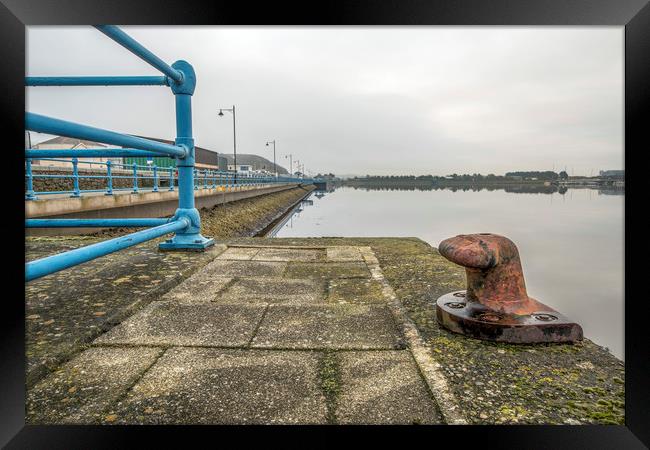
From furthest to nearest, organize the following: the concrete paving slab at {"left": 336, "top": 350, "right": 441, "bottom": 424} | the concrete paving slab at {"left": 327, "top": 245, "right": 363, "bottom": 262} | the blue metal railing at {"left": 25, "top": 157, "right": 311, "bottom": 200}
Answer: the blue metal railing at {"left": 25, "top": 157, "right": 311, "bottom": 200} < the concrete paving slab at {"left": 327, "top": 245, "right": 363, "bottom": 262} < the concrete paving slab at {"left": 336, "top": 350, "right": 441, "bottom": 424}

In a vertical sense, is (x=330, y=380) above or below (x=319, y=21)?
below

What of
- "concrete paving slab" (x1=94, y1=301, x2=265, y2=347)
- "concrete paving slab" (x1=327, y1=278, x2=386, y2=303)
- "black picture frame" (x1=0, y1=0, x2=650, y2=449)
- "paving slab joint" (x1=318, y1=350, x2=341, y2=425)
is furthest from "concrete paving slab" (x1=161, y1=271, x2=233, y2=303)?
"black picture frame" (x1=0, y1=0, x2=650, y2=449)

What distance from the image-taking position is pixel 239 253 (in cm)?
428

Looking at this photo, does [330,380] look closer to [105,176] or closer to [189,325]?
[189,325]

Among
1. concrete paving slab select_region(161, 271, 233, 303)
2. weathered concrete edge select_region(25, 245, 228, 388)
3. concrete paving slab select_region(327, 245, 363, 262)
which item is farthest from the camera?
concrete paving slab select_region(327, 245, 363, 262)

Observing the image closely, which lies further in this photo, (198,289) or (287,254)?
(287,254)

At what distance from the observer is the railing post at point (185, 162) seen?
13.4ft

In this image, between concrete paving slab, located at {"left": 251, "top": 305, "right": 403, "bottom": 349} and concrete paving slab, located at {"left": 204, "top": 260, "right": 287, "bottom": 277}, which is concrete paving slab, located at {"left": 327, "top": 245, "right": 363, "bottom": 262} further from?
concrete paving slab, located at {"left": 251, "top": 305, "right": 403, "bottom": 349}

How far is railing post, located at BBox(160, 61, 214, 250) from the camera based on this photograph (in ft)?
13.4

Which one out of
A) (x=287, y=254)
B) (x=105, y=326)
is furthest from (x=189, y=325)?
(x=287, y=254)

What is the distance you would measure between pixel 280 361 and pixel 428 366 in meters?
0.67

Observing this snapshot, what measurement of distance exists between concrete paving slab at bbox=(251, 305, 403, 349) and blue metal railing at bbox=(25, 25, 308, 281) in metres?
1.02
